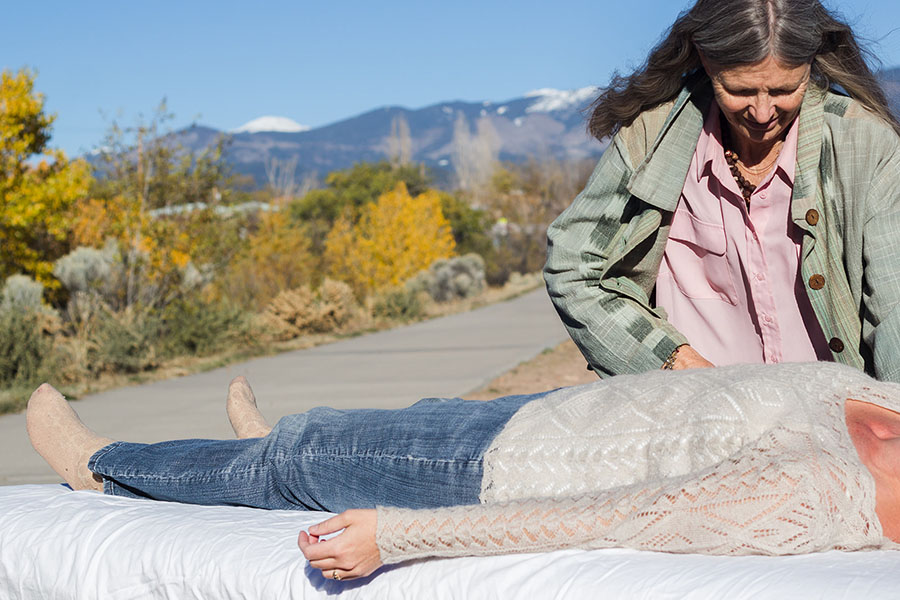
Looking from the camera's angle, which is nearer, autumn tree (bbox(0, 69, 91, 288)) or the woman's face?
the woman's face

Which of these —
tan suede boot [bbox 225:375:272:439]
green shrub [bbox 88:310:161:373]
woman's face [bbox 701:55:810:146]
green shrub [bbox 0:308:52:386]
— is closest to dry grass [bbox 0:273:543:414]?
green shrub [bbox 88:310:161:373]

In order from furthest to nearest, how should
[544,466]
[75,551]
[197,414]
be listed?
[197,414] → [75,551] → [544,466]

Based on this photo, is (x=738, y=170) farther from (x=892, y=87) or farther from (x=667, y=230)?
(x=892, y=87)

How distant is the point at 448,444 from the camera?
2.42m

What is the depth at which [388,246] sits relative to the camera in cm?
1858

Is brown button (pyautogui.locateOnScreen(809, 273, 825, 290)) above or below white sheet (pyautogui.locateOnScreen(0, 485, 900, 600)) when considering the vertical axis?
above

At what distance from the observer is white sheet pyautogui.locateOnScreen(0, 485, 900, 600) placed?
1964 mm

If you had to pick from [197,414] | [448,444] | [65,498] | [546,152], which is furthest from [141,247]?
[546,152]

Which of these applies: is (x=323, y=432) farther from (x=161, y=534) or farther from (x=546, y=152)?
(x=546, y=152)

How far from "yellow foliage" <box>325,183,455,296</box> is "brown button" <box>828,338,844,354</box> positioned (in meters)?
14.9

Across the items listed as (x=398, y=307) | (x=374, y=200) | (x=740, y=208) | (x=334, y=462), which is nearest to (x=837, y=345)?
(x=740, y=208)

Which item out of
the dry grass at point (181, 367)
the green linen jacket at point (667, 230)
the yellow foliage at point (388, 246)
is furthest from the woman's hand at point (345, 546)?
the yellow foliage at point (388, 246)

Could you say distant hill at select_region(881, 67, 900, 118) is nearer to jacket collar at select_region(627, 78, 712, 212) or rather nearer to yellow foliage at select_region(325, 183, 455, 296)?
jacket collar at select_region(627, 78, 712, 212)

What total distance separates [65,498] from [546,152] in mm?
46066
